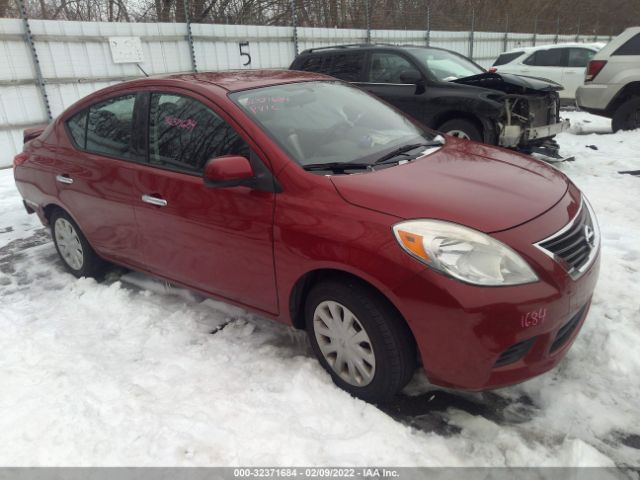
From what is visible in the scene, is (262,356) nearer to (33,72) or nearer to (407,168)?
(407,168)

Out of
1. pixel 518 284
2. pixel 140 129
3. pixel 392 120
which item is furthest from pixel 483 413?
pixel 140 129

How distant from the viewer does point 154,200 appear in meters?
3.29

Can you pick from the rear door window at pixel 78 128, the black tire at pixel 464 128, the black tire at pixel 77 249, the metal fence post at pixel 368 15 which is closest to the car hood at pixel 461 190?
the rear door window at pixel 78 128

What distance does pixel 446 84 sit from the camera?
6652 millimetres

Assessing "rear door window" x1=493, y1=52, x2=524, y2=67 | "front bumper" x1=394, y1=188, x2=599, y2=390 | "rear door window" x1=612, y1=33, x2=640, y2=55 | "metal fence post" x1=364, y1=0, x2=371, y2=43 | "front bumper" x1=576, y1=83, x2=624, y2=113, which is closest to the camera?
"front bumper" x1=394, y1=188, x2=599, y2=390

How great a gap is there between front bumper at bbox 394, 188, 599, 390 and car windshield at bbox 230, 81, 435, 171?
3.21ft

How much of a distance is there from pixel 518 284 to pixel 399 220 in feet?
1.93

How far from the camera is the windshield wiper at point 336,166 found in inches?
107

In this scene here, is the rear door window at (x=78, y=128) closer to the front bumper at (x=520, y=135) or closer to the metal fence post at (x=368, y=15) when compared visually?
the front bumper at (x=520, y=135)

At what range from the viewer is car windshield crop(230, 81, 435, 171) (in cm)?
286

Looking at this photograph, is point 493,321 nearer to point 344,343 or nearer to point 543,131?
point 344,343

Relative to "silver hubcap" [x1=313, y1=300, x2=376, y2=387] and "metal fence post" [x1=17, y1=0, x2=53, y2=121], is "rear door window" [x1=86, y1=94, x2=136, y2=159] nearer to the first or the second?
"silver hubcap" [x1=313, y1=300, x2=376, y2=387]

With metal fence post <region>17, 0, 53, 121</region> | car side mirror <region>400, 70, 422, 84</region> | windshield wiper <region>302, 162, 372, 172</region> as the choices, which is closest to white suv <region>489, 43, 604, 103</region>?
car side mirror <region>400, 70, 422, 84</region>

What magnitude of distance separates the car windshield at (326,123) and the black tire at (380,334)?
29.7 inches
